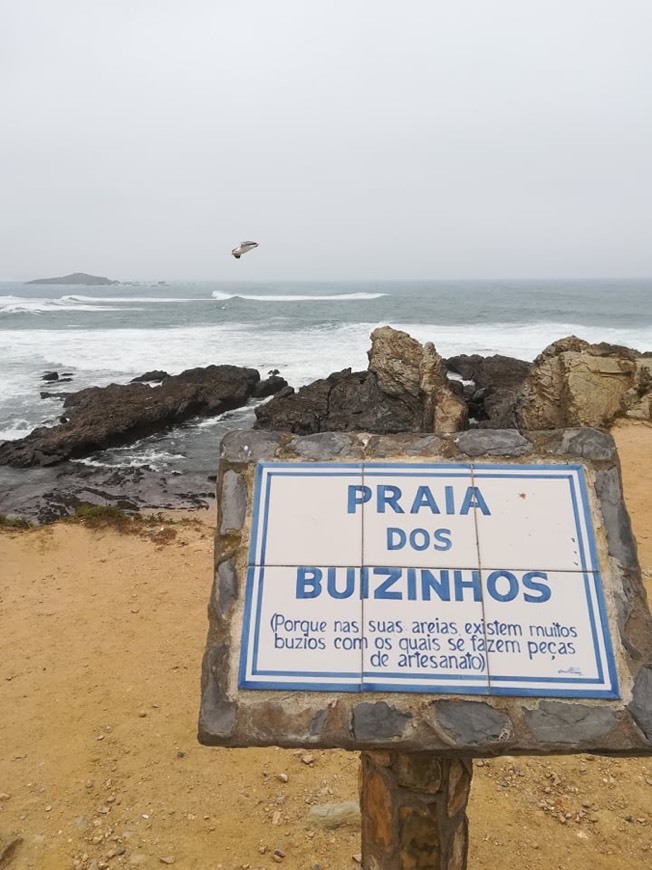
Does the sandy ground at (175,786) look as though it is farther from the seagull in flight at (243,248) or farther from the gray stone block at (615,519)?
the seagull in flight at (243,248)

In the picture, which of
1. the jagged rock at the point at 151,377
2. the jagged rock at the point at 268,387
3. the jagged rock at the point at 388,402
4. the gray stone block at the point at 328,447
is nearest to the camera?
the gray stone block at the point at 328,447

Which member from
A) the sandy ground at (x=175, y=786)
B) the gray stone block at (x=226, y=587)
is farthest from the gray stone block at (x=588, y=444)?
the sandy ground at (x=175, y=786)

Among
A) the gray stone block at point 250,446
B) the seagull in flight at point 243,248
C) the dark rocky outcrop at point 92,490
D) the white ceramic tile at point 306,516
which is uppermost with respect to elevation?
the seagull in flight at point 243,248

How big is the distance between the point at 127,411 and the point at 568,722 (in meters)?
15.3

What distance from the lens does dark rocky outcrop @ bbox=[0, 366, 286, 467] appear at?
44.9 ft

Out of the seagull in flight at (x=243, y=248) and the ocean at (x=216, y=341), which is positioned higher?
the seagull in flight at (x=243, y=248)

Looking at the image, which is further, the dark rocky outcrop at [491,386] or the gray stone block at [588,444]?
the dark rocky outcrop at [491,386]

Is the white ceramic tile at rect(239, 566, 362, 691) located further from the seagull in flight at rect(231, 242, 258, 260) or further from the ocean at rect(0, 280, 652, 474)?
the ocean at rect(0, 280, 652, 474)

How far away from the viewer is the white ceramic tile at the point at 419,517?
2.03 metres

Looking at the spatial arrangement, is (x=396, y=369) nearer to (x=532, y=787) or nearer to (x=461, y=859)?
(x=532, y=787)

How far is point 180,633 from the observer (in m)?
5.86

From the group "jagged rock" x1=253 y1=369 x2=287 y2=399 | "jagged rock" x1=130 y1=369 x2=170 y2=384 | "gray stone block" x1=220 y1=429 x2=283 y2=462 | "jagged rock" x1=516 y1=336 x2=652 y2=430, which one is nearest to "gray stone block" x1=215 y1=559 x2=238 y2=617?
"gray stone block" x1=220 y1=429 x2=283 y2=462

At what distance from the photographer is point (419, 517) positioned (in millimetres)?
2104

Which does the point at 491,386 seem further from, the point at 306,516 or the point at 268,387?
the point at 306,516
